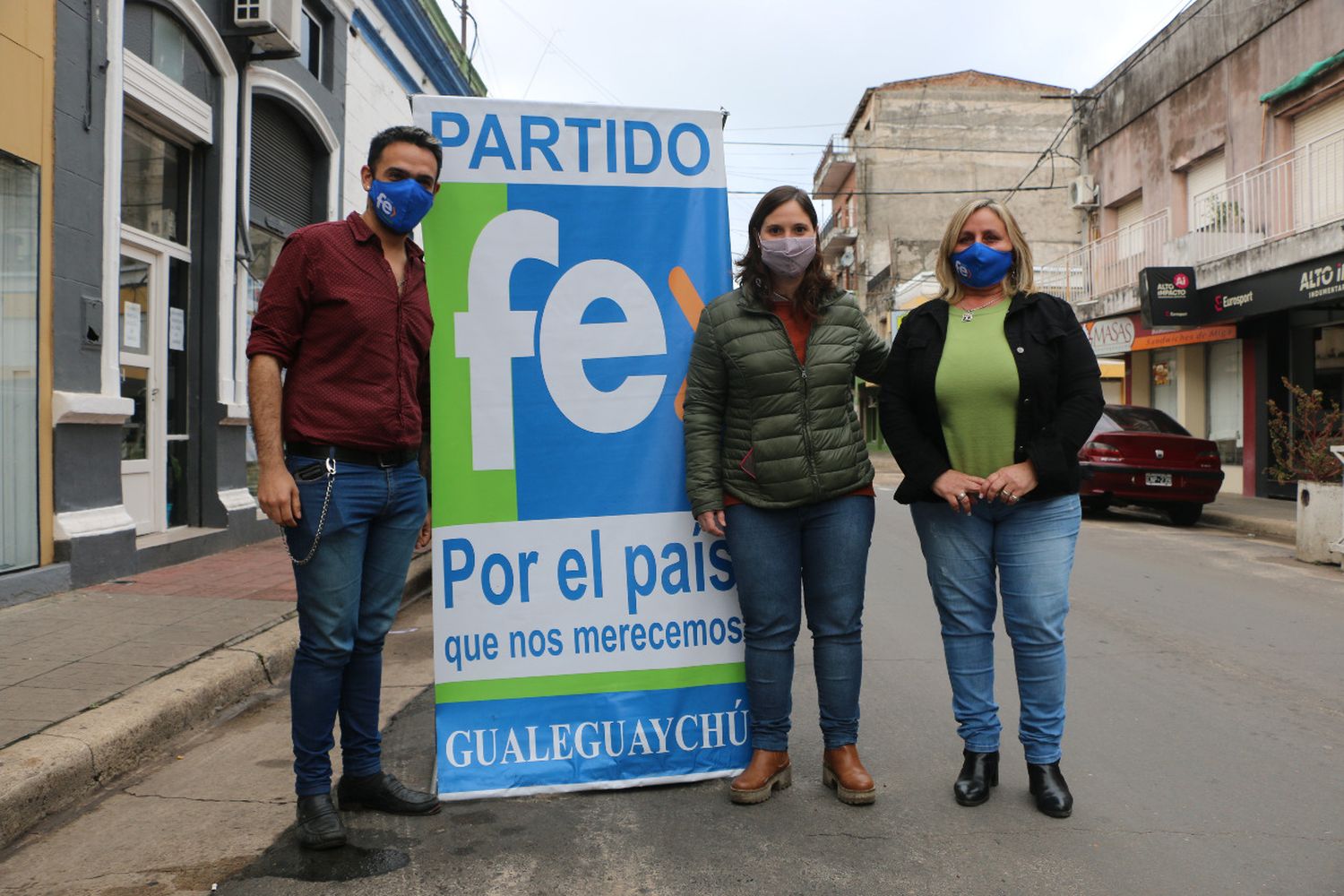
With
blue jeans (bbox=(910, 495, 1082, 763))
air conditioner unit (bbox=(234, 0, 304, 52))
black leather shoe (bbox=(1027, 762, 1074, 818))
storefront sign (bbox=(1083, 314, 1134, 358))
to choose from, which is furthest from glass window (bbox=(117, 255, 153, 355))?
storefront sign (bbox=(1083, 314, 1134, 358))

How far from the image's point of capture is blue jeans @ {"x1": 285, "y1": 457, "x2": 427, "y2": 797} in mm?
2836

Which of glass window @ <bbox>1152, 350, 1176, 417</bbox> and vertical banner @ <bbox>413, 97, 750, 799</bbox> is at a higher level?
glass window @ <bbox>1152, 350, 1176, 417</bbox>

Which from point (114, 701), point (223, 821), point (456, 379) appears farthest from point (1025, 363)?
point (114, 701)

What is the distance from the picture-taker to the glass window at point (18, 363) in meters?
5.96

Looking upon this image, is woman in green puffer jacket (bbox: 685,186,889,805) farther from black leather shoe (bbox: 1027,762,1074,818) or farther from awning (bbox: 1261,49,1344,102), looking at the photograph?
awning (bbox: 1261,49,1344,102)

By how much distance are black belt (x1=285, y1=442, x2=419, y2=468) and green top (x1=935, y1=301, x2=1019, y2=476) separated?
5.66 ft

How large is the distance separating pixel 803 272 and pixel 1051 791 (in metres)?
1.80

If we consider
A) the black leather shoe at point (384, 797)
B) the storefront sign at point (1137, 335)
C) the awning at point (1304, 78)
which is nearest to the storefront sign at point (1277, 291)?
the storefront sign at point (1137, 335)

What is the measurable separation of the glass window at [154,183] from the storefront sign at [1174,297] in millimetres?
14049

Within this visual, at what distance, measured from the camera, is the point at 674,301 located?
337 centimetres

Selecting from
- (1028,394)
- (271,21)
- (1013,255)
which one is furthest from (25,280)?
(1028,394)

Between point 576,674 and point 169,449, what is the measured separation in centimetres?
649

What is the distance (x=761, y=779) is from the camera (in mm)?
3182

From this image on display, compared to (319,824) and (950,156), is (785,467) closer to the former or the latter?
(319,824)
